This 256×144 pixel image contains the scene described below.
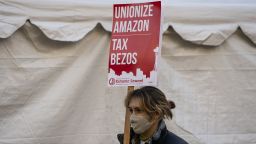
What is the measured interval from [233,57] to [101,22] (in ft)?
4.42

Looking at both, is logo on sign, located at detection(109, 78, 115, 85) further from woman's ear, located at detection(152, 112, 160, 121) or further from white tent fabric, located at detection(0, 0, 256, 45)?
white tent fabric, located at detection(0, 0, 256, 45)

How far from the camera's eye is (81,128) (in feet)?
16.9

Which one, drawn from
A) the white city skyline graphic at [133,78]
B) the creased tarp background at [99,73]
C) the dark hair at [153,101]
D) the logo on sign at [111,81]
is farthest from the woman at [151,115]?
the creased tarp background at [99,73]

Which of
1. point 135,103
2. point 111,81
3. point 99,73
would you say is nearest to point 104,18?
point 99,73

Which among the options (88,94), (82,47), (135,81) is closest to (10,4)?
(82,47)

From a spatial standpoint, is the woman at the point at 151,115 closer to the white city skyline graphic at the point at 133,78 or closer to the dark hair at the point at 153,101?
the dark hair at the point at 153,101

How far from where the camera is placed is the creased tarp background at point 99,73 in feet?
16.2

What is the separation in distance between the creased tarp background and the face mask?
1729mm

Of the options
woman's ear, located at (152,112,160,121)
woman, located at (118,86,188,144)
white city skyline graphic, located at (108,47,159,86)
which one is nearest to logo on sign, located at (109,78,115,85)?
white city skyline graphic, located at (108,47,159,86)

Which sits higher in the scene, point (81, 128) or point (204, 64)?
point (204, 64)

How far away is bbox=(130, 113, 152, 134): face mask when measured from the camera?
11.0 ft

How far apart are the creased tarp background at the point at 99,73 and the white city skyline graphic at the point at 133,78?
1020 mm

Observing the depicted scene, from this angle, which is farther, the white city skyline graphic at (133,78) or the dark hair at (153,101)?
the white city skyline graphic at (133,78)

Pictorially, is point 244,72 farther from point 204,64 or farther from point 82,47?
point 82,47
